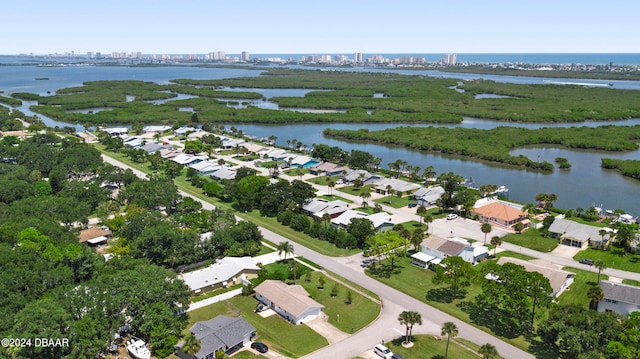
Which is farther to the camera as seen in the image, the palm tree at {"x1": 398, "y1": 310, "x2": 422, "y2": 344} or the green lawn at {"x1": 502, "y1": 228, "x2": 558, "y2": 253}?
the green lawn at {"x1": 502, "y1": 228, "x2": 558, "y2": 253}

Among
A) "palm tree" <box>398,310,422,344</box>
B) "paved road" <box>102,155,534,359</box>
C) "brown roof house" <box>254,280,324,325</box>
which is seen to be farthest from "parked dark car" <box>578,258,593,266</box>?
"brown roof house" <box>254,280,324,325</box>

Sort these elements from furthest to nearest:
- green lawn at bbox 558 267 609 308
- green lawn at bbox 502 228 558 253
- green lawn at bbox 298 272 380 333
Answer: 1. green lawn at bbox 502 228 558 253
2. green lawn at bbox 558 267 609 308
3. green lawn at bbox 298 272 380 333

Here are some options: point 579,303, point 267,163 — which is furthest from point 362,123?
point 579,303

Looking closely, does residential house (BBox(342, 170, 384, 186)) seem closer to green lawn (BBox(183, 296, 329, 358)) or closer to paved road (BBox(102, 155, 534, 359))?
paved road (BBox(102, 155, 534, 359))

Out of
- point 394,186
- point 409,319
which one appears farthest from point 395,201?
point 409,319

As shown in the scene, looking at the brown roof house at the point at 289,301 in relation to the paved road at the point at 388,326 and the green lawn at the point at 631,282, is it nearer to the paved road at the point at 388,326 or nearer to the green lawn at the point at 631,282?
the paved road at the point at 388,326

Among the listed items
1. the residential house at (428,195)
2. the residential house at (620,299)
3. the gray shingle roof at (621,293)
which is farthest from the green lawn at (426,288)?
the residential house at (428,195)

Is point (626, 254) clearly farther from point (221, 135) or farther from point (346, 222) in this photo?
point (221, 135)
